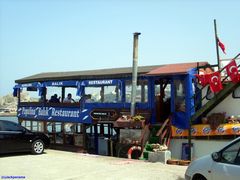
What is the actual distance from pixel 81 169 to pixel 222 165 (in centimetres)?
618

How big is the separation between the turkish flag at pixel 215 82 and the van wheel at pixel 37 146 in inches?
294

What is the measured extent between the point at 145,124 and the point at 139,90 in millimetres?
1956

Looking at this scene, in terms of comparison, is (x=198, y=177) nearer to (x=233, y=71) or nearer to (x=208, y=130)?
(x=208, y=130)

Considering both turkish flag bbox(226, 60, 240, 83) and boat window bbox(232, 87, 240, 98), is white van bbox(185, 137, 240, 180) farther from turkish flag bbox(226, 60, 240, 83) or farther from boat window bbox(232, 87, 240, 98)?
boat window bbox(232, 87, 240, 98)

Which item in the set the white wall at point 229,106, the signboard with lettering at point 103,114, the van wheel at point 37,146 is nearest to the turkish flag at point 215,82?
the white wall at point 229,106

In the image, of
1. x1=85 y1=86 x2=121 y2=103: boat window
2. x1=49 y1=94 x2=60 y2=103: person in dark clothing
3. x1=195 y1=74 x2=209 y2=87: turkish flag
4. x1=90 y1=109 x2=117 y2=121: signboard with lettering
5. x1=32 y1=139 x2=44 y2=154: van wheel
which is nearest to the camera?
x1=195 y1=74 x2=209 y2=87: turkish flag

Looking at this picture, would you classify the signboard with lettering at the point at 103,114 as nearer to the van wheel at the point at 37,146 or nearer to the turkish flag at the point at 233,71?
the van wheel at the point at 37,146

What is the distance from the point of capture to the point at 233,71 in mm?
15477

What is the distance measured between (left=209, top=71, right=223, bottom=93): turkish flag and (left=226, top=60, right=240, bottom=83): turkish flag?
0.42 m

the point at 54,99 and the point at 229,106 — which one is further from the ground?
the point at 54,99

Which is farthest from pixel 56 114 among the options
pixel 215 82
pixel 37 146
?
pixel 215 82

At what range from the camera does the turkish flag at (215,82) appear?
15.7 metres

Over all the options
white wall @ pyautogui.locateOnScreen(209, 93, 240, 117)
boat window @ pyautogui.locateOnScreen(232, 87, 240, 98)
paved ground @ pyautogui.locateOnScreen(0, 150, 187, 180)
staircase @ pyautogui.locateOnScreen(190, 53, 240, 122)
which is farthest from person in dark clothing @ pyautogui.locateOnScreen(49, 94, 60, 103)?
boat window @ pyautogui.locateOnScreen(232, 87, 240, 98)

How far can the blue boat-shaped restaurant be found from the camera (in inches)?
657
